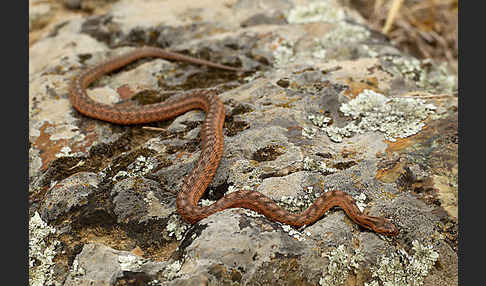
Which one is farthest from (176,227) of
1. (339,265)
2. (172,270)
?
(339,265)

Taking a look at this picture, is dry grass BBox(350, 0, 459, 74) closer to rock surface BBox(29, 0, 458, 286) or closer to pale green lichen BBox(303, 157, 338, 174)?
rock surface BBox(29, 0, 458, 286)

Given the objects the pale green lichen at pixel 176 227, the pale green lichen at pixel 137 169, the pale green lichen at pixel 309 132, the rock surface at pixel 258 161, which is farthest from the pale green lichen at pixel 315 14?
the pale green lichen at pixel 176 227

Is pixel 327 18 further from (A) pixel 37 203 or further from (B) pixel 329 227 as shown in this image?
(A) pixel 37 203

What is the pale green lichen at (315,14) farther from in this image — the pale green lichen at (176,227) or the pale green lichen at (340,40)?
the pale green lichen at (176,227)

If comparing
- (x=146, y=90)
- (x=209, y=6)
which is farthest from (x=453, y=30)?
(x=146, y=90)

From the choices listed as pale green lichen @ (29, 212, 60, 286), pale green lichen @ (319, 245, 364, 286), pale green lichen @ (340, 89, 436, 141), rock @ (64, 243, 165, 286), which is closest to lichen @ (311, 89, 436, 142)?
pale green lichen @ (340, 89, 436, 141)

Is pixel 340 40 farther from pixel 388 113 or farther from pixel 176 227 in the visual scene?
pixel 176 227
